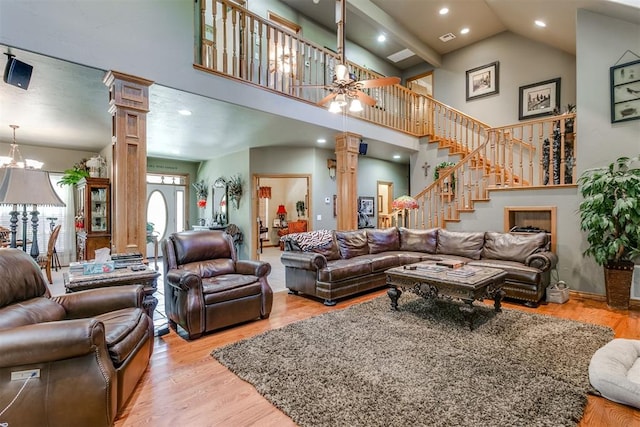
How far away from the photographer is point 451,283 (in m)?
3.09

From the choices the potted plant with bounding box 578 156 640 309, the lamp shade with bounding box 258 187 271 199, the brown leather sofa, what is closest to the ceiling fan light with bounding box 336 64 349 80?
the brown leather sofa

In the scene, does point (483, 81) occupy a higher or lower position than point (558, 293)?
higher

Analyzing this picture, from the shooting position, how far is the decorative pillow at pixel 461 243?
497 cm

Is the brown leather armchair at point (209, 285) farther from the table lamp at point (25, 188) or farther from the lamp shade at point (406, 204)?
the lamp shade at point (406, 204)

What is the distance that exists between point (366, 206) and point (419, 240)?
9.46ft

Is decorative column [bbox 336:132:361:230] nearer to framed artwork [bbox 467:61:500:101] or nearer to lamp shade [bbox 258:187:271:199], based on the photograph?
framed artwork [bbox 467:61:500:101]

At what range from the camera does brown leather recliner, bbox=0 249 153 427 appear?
1.51 meters

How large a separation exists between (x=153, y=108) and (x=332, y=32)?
5426 millimetres

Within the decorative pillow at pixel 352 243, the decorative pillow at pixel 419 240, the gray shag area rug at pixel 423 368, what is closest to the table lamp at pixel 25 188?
the gray shag area rug at pixel 423 368

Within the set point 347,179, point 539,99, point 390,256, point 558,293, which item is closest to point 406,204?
point 347,179

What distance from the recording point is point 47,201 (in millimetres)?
2533

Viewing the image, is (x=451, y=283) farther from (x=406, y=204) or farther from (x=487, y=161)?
(x=487, y=161)

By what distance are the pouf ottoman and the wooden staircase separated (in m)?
3.03

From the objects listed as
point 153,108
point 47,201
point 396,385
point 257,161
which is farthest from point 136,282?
point 257,161
